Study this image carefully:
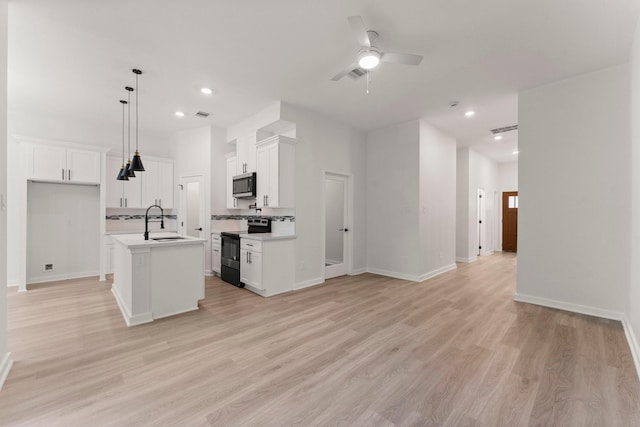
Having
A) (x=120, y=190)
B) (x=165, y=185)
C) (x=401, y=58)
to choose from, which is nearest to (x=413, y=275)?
(x=401, y=58)

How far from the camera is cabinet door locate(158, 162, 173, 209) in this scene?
19.9 ft

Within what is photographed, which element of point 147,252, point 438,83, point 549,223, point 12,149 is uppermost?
point 438,83

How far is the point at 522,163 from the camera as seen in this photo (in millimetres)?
3920

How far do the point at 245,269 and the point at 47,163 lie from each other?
3.90 m

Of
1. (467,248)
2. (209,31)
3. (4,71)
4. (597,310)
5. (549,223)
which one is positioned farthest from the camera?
(467,248)

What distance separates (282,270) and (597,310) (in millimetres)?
4136

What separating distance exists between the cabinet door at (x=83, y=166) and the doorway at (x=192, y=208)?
1.51 metres

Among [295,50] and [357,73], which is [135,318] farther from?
[357,73]

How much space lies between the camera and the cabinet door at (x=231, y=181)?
5598 millimetres

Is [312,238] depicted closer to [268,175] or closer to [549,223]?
[268,175]

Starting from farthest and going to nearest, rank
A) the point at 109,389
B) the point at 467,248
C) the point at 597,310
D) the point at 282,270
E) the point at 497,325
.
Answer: the point at 467,248 → the point at 282,270 → the point at 597,310 → the point at 497,325 → the point at 109,389

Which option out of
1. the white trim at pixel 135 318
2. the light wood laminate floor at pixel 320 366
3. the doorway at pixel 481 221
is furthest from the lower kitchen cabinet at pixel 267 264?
the doorway at pixel 481 221

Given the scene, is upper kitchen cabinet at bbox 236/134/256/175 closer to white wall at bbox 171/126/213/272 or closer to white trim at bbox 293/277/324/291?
white wall at bbox 171/126/213/272

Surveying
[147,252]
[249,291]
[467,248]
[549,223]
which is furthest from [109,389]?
[467,248]
